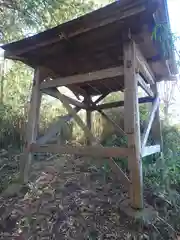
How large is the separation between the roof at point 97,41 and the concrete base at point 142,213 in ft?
7.58

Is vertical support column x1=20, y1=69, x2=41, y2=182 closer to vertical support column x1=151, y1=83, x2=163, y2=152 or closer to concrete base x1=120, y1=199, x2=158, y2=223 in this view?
concrete base x1=120, y1=199, x2=158, y2=223

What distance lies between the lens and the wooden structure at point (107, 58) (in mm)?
2674

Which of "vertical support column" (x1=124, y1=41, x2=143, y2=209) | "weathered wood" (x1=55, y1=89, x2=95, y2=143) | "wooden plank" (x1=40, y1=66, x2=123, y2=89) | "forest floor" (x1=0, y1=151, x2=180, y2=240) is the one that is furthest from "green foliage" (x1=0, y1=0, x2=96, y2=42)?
"forest floor" (x1=0, y1=151, x2=180, y2=240)

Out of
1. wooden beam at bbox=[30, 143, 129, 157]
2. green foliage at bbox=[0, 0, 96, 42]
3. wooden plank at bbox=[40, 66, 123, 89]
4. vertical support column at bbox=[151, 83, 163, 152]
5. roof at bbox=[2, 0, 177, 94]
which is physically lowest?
wooden beam at bbox=[30, 143, 129, 157]

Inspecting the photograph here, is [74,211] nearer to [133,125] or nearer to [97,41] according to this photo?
[133,125]

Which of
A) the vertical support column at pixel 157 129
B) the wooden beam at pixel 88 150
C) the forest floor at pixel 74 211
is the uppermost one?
the vertical support column at pixel 157 129

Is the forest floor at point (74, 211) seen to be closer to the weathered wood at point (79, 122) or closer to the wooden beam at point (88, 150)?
the wooden beam at point (88, 150)

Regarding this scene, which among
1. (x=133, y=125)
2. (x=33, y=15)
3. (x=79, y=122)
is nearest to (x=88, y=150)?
(x=79, y=122)

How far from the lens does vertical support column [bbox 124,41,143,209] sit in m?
2.66

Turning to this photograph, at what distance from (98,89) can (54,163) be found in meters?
2.13

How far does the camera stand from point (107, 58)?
3709mm

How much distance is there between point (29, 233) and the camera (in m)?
2.42

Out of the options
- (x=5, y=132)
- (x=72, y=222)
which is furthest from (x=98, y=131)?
(x=72, y=222)

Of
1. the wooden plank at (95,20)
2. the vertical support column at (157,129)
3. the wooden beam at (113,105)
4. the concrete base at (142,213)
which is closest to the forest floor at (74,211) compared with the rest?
the concrete base at (142,213)
